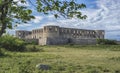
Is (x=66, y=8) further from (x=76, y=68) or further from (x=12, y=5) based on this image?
(x=76, y=68)

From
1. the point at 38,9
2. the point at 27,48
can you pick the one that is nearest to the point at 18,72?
the point at 38,9

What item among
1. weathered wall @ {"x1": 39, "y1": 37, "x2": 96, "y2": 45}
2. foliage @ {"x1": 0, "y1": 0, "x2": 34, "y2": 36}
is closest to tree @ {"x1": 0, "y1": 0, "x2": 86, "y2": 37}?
foliage @ {"x1": 0, "y1": 0, "x2": 34, "y2": 36}

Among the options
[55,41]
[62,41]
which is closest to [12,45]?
[55,41]

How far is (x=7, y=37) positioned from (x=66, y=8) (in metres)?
32.6

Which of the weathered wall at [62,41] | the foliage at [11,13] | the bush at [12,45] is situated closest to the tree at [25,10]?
the foliage at [11,13]

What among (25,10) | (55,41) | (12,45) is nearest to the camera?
(25,10)

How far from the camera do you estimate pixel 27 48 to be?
41.3m

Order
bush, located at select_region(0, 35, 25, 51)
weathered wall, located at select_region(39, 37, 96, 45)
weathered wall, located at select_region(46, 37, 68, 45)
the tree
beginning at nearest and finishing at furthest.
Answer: the tree, bush, located at select_region(0, 35, 25, 51), weathered wall, located at select_region(39, 37, 96, 45), weathered wall, located at select_region(46, 37, 68, 45)

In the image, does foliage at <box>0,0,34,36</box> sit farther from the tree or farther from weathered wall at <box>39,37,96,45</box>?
weathered wall at <box>39,37,96,45</box>

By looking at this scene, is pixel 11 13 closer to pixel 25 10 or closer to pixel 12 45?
pixel 25 10

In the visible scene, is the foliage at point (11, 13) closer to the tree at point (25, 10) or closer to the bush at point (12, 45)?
the tree at point (25, 10)

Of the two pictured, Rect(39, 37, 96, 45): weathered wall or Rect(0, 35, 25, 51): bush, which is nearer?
Rect(0, 35, 25, 51): bush

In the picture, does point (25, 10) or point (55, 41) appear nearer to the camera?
point (25, 10)

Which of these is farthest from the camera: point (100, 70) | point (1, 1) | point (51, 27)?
point (51, 27)
